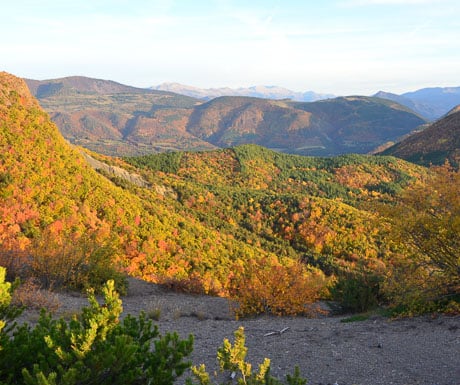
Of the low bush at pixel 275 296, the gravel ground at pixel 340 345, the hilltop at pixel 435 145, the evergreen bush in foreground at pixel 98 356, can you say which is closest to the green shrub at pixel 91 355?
the evergreen bush in foreground at pixel 98 356

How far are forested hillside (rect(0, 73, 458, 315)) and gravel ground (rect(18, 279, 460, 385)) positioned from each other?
5.38 feet

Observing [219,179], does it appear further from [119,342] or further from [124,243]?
[119,342]

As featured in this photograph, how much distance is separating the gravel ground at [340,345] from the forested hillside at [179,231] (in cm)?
164

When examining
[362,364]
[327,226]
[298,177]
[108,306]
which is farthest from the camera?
[298,177]

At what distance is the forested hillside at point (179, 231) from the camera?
1340cm

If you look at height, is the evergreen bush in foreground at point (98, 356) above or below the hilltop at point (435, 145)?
below

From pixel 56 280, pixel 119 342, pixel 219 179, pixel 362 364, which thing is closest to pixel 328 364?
pixel 362 364

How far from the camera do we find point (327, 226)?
5288cm

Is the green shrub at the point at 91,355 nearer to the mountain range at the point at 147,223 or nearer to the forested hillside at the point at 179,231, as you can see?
the mountain range at the point at 147,223

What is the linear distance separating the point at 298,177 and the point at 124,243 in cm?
8365

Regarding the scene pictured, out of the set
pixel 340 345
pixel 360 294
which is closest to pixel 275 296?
pixel 360 294

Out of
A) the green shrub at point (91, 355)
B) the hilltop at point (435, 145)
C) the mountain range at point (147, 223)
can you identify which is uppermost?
the hilltop at point (435, 145)

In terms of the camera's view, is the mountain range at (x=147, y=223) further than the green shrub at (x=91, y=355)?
Yes

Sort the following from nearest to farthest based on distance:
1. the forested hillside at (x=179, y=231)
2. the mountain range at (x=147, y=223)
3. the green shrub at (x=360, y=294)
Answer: the forested hillside at (x=179, y=231) < the green shrub at (x=360, y=294) < the mountain range at (x=147, y=223)
